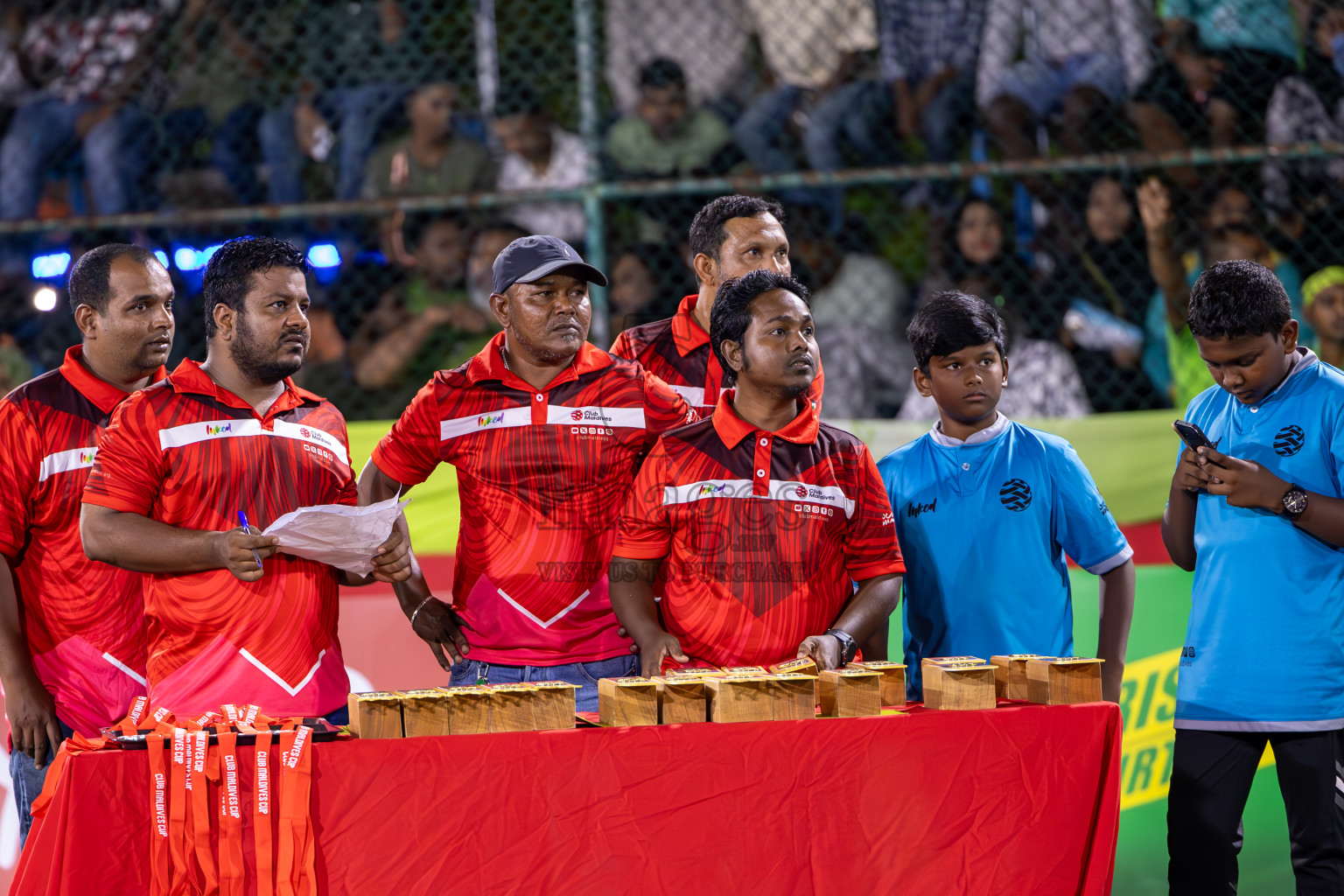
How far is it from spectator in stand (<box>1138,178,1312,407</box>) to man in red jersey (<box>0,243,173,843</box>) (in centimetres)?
401

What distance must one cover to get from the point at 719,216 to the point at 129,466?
1793mm

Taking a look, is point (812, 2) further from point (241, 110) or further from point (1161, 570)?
point (1161, 570)

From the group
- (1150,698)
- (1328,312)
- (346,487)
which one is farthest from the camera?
(1328,312)

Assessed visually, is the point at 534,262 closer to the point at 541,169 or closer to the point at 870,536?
the point at 870,536

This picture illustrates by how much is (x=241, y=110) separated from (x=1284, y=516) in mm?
5254

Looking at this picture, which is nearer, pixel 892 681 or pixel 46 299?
pixel 892 681

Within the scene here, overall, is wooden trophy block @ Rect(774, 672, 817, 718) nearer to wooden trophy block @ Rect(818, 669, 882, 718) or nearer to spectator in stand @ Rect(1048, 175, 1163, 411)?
wooden trophy block @ Rect(818, 669, 882, 718)

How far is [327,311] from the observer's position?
629 centimetres

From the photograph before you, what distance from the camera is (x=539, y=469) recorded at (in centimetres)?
349

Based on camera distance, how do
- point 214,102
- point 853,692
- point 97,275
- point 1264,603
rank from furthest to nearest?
1. point 214,102
2. point 97,275
3. point 1264,603
4. point 853,692

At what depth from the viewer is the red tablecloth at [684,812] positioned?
2656mm

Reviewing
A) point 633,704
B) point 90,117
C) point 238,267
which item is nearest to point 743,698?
point 633,704

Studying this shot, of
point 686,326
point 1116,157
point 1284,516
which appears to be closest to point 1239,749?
point 1284,516

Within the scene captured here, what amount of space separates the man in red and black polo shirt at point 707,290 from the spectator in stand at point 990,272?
6.84ft
